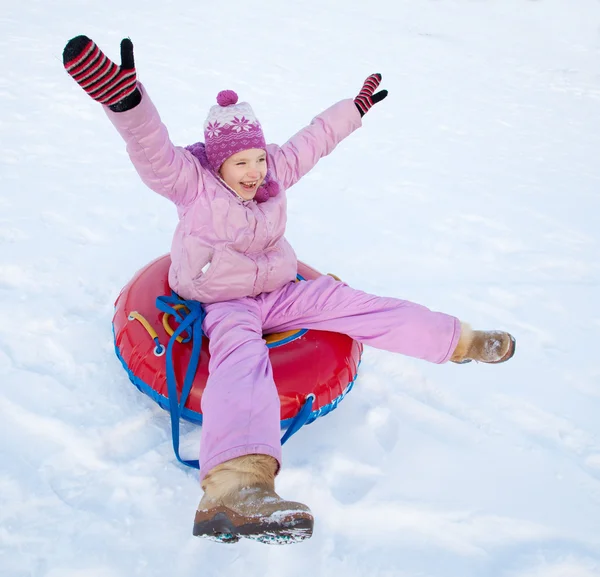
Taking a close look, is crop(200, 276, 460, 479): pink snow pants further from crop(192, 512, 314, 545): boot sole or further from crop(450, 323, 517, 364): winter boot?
crop(192, 512, 314, 545): boot sole

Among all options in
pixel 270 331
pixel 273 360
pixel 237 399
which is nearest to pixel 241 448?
pixel 237 399

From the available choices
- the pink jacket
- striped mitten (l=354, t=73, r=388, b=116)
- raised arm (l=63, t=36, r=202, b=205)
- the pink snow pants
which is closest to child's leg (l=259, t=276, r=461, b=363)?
the pink snow pants

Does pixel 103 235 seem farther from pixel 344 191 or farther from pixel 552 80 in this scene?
pixel 552 80

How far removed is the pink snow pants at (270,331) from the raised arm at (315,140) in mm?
491

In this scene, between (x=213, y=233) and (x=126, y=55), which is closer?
(x=126, y=55)

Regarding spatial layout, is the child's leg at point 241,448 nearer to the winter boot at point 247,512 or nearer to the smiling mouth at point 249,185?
the winter boot at point 247,512

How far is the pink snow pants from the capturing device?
1646 mm

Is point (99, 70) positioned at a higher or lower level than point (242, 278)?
higher

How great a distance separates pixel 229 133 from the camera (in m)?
2.05

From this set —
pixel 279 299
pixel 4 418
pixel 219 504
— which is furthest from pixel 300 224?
pixel 219 504

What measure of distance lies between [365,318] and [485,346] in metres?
0.45

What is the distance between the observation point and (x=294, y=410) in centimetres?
200

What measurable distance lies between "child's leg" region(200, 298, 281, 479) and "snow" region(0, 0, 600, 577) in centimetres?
35

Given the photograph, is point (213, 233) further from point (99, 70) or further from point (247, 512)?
point (247, 512)
